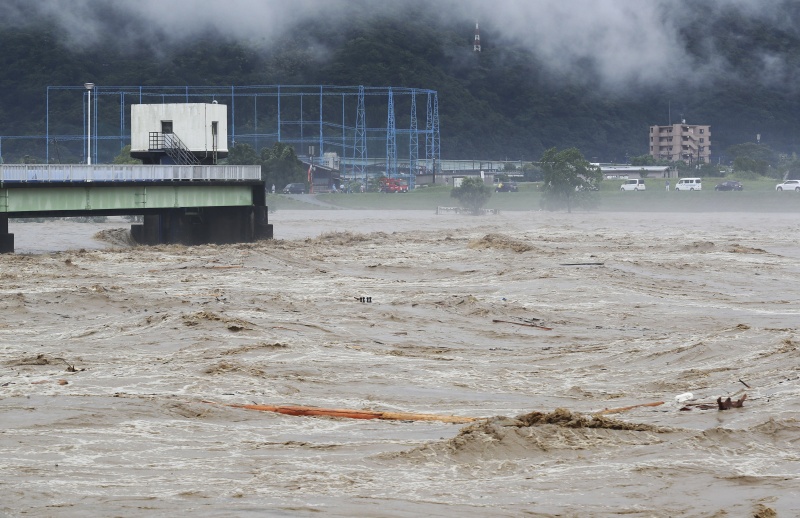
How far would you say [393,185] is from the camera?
16312 centimetres

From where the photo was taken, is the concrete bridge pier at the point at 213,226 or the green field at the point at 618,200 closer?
the concrete bridge pier at the point at 213,226

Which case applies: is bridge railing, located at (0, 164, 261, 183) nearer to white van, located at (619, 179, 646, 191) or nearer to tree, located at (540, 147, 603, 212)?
tree, located at (540, 147, 603, 212)

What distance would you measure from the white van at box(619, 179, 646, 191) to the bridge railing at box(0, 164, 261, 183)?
3137 inches

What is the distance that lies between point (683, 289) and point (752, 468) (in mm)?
26505

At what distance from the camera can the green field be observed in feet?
445

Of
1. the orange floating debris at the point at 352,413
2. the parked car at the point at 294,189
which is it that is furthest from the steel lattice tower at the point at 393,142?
the orange floating debris at the point at 352,413

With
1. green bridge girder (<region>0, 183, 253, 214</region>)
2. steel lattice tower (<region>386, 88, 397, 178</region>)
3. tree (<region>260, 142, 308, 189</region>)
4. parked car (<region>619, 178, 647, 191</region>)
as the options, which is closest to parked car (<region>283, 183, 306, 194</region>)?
tree (<region>260, 142, 308, 189</region>)

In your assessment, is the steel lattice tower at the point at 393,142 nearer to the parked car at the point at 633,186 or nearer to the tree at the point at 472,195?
the parked car at the point at 633,186

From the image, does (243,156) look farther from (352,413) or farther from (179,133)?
(352,413)

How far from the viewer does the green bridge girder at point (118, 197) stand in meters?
61.2

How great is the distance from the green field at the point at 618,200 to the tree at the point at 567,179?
1.86 meters

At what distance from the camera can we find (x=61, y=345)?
2747 centimetres

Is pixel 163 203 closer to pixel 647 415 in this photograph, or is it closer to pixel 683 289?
pixel 683 289

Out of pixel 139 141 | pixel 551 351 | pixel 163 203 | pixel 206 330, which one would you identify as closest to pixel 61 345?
pixel 206 330
